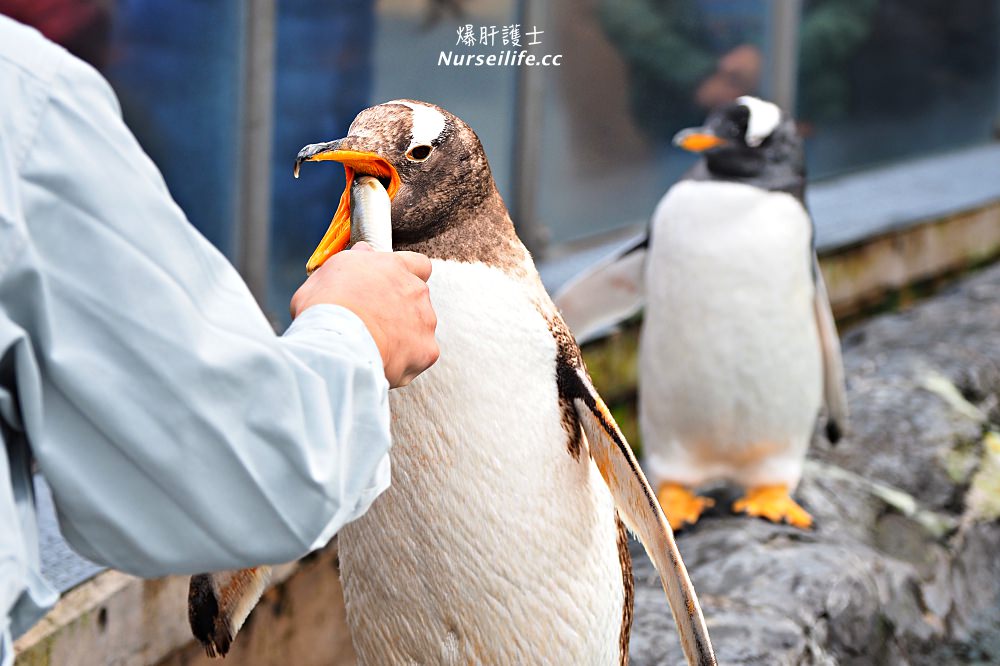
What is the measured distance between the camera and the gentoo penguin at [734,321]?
9.09ft

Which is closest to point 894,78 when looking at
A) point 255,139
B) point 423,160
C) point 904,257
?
point 904,257

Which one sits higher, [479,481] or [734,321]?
[479,481]

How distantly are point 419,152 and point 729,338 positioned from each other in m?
1.39

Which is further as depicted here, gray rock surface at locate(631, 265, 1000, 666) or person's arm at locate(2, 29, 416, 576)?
gray rock surface at locate(631, 265, 1000, 666)

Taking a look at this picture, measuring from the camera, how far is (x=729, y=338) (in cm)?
282

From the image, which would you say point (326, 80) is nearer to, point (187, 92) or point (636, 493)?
point (187, 92)

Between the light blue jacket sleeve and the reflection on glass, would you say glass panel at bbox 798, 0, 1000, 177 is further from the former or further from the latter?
the light blue jacket sleeve

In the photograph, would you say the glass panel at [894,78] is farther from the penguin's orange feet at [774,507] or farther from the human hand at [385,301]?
the human hand at [385,301]

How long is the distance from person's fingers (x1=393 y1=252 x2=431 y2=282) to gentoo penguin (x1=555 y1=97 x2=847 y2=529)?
170 cm

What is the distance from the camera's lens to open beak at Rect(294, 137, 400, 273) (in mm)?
1433

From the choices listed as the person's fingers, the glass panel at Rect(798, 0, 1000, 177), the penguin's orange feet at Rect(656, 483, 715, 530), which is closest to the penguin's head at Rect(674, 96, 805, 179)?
the penguin's orange feet at Rect(656, 483, 715, 530)

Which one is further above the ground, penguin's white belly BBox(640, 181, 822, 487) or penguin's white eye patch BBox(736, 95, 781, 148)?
penguin's white eye patch BBox(736, 95, 781, 148)

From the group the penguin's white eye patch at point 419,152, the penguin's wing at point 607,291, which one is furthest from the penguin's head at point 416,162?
the penguin's wing at point 607,291

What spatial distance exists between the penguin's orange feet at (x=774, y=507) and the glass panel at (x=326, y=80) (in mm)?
1457
